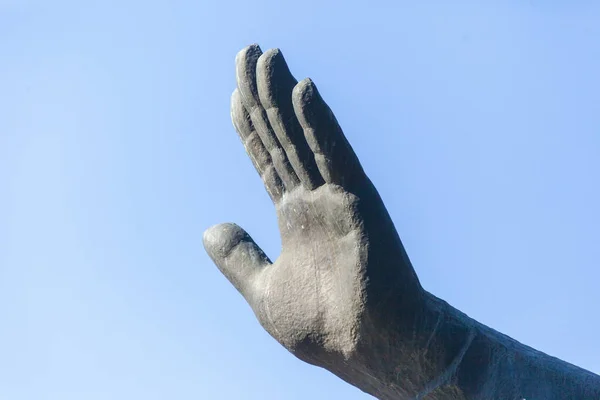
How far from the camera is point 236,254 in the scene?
4852 millimetres

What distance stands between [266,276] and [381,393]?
0.79m

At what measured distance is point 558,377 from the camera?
4.72 meters

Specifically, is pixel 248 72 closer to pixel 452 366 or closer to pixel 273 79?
pixel 273 79

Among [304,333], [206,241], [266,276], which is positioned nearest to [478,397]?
[304,333]

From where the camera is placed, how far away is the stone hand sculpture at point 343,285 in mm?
4039

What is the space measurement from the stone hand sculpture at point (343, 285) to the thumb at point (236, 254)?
23 millimetres

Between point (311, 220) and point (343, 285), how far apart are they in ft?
1.13

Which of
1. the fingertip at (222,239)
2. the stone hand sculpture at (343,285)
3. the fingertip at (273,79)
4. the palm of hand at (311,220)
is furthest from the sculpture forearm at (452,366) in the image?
the fingertip at (273,79)

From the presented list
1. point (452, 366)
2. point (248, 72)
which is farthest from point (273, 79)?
point (452, 366)

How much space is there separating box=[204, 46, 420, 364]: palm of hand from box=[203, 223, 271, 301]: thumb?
0.13m

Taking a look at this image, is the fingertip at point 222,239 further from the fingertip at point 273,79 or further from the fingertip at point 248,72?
the fingertip at point 273,79

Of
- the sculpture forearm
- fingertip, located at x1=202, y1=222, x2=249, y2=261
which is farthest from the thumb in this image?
the sculpture forearm

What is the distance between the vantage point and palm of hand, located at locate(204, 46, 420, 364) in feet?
13.2

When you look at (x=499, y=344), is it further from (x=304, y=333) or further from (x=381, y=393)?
(x=304, y=333)
